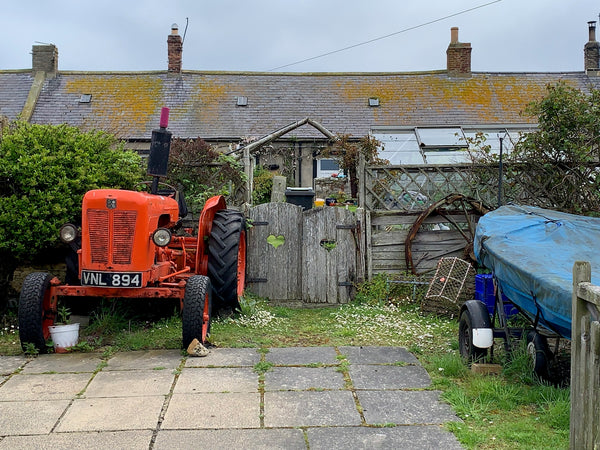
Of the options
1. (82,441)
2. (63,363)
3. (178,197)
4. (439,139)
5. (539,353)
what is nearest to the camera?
(82,441)

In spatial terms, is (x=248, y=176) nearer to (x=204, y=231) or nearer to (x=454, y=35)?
(x=204, y=231)

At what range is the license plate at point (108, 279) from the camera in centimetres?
577

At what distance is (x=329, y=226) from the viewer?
8.57 meters

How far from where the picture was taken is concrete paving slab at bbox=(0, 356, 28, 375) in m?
5.47

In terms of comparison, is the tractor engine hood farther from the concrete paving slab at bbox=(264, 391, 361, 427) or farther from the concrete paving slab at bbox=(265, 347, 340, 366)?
the concrete paving slab at bbox=(264, 391, 361, 427)

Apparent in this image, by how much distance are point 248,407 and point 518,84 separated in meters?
21.1

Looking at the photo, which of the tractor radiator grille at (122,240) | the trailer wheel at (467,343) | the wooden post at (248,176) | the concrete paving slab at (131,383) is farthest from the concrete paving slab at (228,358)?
the wooden post at (248,176)

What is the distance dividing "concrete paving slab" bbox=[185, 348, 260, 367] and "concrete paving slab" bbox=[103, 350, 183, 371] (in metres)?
0.17

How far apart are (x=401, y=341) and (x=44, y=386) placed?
362cm

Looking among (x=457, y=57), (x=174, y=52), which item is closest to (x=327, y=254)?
(x=457, y=57)

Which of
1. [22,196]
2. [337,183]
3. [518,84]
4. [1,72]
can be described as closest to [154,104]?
[1,72]

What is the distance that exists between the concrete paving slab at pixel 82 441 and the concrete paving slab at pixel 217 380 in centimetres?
90

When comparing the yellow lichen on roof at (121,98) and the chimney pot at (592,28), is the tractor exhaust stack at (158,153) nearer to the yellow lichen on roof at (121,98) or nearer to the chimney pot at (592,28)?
the yellow lichen on roof at (121,98)

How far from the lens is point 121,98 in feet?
71.8
